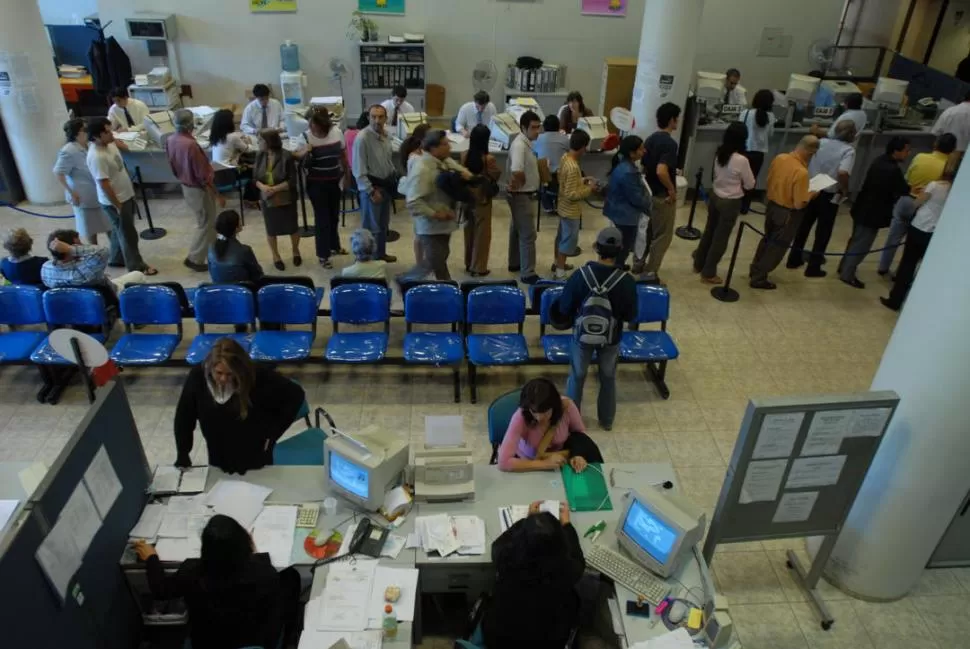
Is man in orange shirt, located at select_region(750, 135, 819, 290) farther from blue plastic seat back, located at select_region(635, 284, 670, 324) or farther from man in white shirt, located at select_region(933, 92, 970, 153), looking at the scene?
man in white shirt, located at select_region(933, 92, 970, 153)

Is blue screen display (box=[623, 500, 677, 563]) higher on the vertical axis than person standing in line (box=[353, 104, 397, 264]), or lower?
lower

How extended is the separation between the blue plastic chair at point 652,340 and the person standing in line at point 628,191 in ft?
2.17

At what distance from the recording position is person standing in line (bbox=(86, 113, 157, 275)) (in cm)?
663

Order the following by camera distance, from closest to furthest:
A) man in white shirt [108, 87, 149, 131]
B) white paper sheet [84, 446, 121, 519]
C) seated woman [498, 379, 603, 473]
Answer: white paper sheet [84, 446, 121, 519]
seated woman [498, 379, 603, 473]
man in white shirt [108, 87, 149, 131]

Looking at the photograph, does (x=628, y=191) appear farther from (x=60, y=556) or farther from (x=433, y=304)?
(x=60, y=556)

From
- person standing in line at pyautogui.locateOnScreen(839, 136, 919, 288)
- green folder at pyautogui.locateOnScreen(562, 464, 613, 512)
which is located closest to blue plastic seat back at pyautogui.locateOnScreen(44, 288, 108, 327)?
green folder at pyautogui.locateOnScreen(562, 464, 613, 512)

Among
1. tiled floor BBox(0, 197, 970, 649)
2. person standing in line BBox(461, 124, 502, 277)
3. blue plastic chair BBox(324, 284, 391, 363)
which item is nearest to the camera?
tiled floor BBox(0, 197, 970, 649)

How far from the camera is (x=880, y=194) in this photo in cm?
708

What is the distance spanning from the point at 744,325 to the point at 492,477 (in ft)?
12.9

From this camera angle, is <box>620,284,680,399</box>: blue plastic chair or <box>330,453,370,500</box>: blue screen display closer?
<box>330,453,370,500</box>: blue screen display

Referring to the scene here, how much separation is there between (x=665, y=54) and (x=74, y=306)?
684cm

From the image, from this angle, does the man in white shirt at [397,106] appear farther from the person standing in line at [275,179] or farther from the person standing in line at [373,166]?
the person standing in line at [275,179]

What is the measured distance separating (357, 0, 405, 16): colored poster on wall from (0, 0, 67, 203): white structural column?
434 centimetres

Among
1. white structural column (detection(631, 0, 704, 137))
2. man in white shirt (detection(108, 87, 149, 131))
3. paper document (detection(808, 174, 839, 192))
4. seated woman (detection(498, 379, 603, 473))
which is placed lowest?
seated woman (detection(498, 379, 603, 473))
